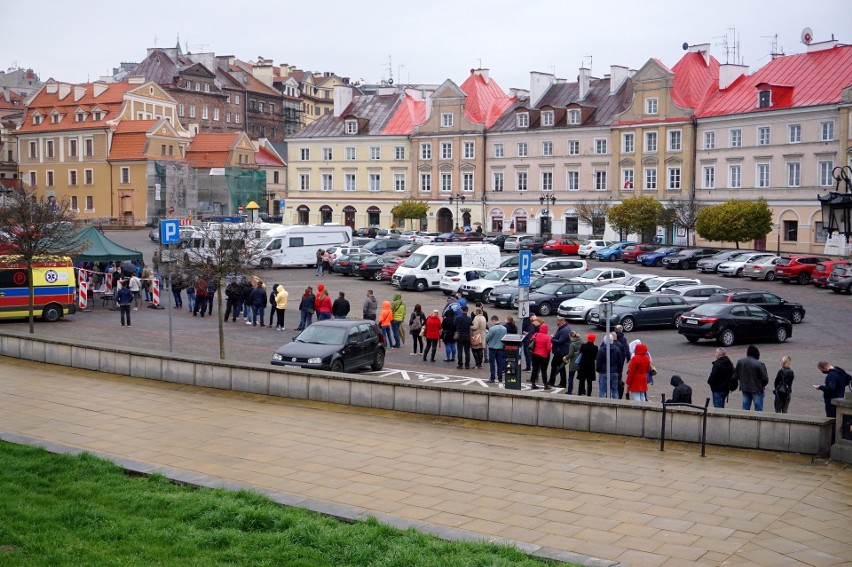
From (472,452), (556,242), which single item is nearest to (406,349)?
(472,452)

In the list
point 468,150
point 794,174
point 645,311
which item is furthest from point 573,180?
point 645,311

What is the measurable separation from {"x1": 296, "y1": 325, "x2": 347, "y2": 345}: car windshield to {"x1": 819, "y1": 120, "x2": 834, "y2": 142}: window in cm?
4891

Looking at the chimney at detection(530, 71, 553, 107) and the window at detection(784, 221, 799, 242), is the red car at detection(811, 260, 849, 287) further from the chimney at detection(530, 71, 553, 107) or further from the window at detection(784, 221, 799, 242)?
the chimney at detection(530, 71, 553, 107)

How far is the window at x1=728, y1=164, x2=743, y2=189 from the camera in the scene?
69.1m

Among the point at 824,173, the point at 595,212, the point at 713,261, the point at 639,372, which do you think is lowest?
the point at 639,372

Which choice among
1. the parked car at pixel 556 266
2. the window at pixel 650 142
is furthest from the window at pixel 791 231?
the parked car at pixel 556 266

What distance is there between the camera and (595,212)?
73.5 m

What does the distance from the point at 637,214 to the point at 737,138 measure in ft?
33.3

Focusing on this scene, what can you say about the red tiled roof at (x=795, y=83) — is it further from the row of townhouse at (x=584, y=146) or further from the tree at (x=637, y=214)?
the tree at (x=637, y=214)

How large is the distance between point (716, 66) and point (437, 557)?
239 feet

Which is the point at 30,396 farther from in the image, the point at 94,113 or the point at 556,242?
the point at 94,113

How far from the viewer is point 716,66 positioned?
7612cm

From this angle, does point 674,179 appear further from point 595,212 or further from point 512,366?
point 512,366

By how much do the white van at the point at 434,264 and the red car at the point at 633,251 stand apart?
15.8m
